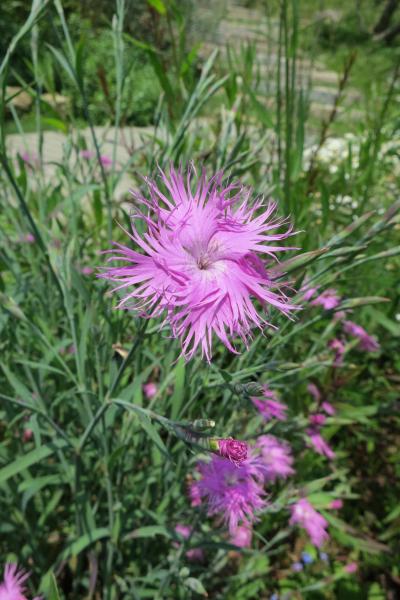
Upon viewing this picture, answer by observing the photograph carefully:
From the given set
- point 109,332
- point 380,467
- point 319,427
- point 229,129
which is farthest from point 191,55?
point 380,467

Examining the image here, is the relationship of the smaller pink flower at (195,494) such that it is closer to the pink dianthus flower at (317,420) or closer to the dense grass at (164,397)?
the dense grass at (164,397)

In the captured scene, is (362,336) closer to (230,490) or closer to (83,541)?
(230,490)

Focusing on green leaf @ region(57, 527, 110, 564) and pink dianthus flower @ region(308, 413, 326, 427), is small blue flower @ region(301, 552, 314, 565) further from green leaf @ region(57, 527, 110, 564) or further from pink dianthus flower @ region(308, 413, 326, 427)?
green leaf @ region(57, 527, 110, 564)

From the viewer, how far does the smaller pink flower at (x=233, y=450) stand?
0.42m

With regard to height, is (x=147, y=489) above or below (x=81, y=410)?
below

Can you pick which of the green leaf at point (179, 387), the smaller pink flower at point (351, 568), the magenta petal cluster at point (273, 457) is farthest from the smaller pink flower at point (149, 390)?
the smaller pink flower at point (351, 568)

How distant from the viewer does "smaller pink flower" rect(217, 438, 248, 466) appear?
0.42 m

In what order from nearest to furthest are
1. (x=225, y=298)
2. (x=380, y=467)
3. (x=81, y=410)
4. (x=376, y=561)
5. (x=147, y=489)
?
(x=225, y=298), (x=81, y=410), (x=147, y=489), (x=376, y=561), (x=380, y=467)

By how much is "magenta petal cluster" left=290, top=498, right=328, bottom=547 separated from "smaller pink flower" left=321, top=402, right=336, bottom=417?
0.63ft

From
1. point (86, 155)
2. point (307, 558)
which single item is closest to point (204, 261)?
point (307, 558)

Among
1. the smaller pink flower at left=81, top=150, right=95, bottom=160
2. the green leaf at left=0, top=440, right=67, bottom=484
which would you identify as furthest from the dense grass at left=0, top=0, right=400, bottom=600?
the smaller pink flower at left=81, top=150, right=95, bottom=160

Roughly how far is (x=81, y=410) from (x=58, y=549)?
0.42 meters

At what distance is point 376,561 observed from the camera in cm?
112

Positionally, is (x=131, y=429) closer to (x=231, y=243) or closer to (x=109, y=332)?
(x=109, y=332)
